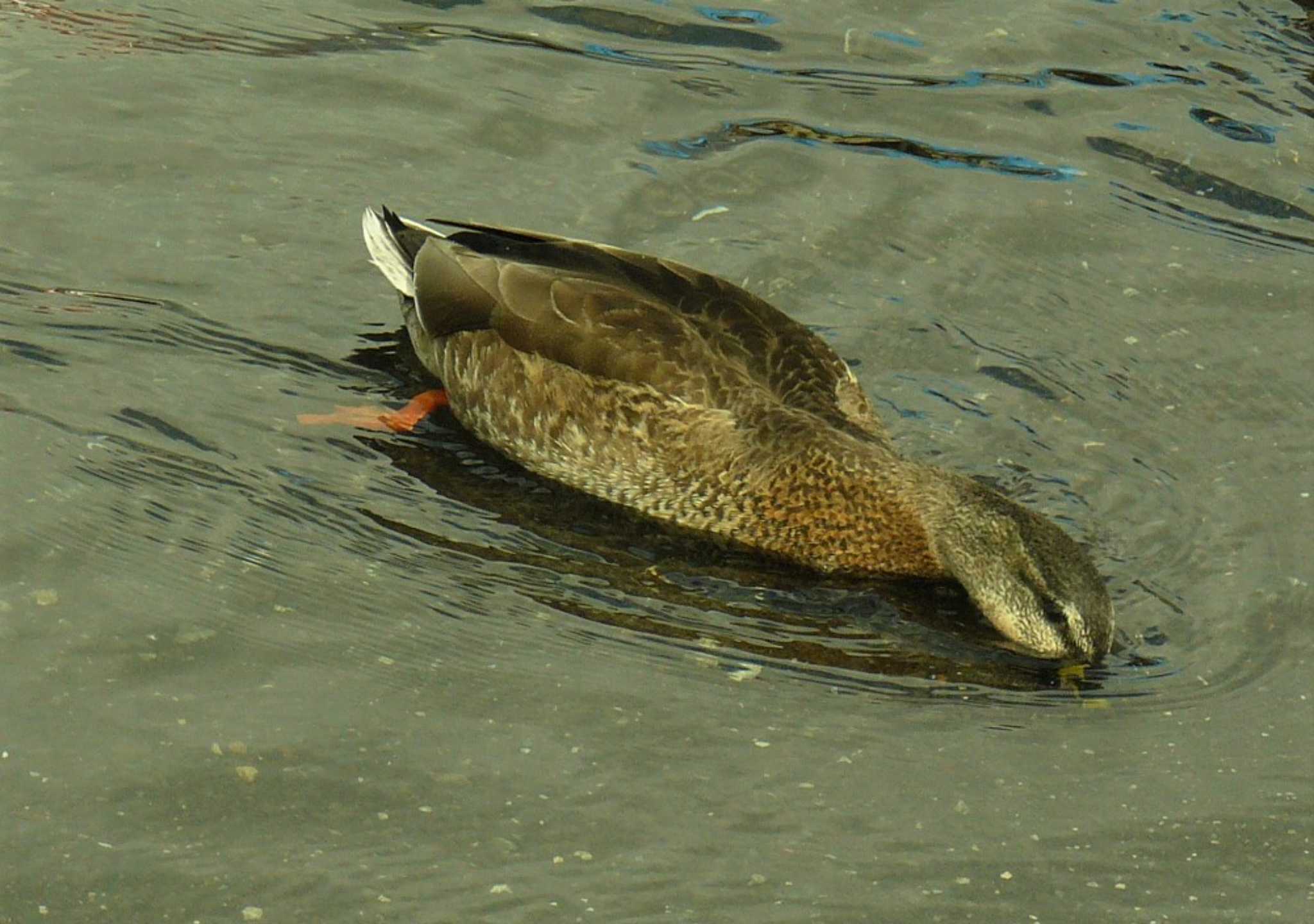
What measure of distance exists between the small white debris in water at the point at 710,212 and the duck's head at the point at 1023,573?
8.80 feet

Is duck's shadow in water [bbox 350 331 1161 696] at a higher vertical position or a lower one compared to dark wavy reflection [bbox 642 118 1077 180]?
lower

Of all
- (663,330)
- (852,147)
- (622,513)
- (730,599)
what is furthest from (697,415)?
(852,147)

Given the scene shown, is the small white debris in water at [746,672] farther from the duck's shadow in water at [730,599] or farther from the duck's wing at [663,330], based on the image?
the duck's wing at [663,330]

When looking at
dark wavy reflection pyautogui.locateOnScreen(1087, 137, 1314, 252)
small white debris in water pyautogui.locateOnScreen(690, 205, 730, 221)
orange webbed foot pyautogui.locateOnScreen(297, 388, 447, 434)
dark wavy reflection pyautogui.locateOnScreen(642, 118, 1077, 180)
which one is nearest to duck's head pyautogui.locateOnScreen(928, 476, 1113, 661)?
orange webbed foot pyautogui.locateOnScreen(297, 388, 447, 434)

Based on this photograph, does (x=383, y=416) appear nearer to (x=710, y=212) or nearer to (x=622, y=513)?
(x=622, y=513)

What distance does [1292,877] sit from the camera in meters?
6.57

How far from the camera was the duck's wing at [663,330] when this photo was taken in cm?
870

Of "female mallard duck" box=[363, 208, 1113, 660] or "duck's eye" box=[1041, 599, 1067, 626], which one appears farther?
"female mallard duck" box=[363, 208, 1113, 660]

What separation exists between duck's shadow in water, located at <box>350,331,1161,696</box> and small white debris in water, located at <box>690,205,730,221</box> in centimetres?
200

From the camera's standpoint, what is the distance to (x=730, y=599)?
26.4ft

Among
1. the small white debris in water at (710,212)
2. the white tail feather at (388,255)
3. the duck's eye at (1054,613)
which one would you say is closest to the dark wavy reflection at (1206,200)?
the small white debris in water at (710,212)

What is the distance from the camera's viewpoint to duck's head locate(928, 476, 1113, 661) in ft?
25.0

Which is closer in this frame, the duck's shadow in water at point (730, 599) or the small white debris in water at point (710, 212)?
the duck's shadow in water at point (730, 599)

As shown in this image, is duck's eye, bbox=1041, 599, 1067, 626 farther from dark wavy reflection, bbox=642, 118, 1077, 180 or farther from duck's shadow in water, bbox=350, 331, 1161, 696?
dark wavy reflection, bbox=642, 118, 1077, 180
